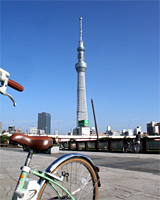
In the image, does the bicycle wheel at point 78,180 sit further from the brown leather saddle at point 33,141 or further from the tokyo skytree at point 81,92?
the tokyo skytree at point 81,92

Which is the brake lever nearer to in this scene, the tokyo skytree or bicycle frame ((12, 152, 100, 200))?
bicycle frame ((12, 152, 100, 200))

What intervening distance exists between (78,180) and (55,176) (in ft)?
1.89

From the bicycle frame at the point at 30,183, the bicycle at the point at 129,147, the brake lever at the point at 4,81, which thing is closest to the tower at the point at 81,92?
the bicycle at the point at 129,147

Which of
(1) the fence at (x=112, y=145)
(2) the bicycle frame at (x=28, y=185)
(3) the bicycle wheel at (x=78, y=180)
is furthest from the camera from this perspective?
(1) the fence at (x=112, y=145)

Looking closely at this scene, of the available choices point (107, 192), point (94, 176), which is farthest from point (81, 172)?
point (107, 192)

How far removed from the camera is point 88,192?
2.72 meters

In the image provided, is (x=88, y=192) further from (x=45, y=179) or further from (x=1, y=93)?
(x=1, y=93)

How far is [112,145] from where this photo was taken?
661 inches

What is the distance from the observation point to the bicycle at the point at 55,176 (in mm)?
2032

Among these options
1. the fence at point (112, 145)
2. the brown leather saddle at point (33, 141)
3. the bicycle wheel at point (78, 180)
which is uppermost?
the brown leather saddle at point (33, 141)

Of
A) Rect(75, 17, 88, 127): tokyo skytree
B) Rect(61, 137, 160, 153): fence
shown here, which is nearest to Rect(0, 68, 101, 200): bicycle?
Rect(61, 137, 160, 153): fence

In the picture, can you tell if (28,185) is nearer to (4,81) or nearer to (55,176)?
(55,176)

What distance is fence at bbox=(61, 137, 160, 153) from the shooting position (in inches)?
529

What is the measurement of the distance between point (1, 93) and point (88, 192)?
5.39ft
